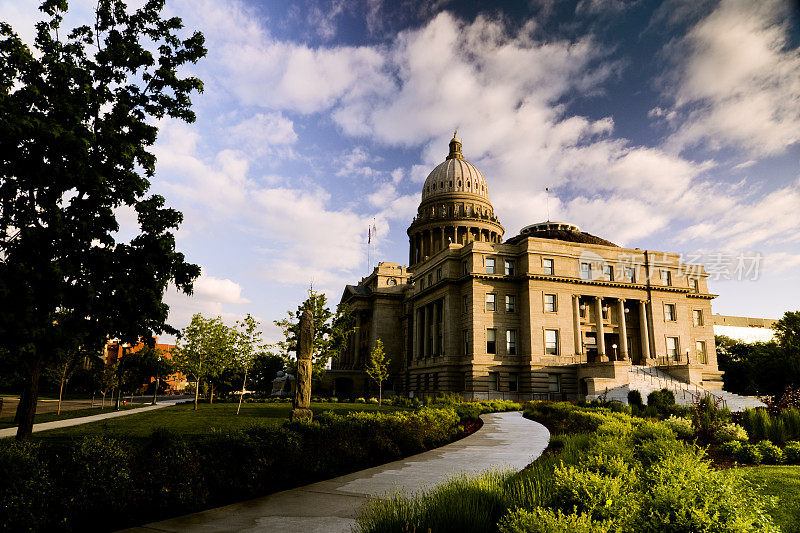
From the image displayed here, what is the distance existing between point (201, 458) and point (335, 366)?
320 feet

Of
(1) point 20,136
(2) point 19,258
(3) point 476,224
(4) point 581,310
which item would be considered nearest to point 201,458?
(2) point 19,258

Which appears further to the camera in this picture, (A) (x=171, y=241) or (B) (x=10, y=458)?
(A) (x=171, y=241)

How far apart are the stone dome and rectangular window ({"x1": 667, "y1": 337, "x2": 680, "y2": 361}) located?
1971 inches

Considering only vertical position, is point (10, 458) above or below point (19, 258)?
below

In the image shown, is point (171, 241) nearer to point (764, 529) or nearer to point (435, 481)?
point (435, 481)

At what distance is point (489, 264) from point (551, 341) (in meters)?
11.5

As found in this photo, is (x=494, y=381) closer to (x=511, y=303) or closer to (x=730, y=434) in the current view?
(x=511, y=303)

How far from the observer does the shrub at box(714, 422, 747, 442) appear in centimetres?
1557

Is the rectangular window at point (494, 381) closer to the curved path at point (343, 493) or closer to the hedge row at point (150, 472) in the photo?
the curved path at point (343, 493)

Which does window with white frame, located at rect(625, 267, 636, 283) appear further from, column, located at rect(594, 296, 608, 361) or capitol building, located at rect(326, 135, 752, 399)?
column, located at rect(594, 296, 608, 361)

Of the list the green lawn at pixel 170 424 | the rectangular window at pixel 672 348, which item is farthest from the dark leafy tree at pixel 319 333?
the rectangular window at pixel 672 348

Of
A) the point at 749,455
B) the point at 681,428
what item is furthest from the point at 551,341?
the point at 749,455

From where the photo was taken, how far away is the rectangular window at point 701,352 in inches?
2341

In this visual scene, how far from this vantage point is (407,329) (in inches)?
3022
